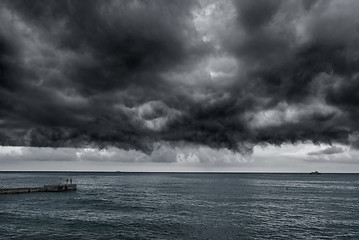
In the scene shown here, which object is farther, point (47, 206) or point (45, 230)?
point (47, 206)

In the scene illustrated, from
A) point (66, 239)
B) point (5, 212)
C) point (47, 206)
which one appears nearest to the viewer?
point (66, 239)

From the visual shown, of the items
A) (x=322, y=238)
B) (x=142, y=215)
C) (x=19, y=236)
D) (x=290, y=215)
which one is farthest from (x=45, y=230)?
(x=290, y=215)

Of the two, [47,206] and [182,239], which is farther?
[47,206]

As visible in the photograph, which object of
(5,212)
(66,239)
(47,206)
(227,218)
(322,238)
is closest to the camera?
(66,239)

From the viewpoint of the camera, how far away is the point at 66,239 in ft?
163

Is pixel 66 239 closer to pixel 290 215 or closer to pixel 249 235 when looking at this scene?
pixel 249 235

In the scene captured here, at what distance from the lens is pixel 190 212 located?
79062 mm

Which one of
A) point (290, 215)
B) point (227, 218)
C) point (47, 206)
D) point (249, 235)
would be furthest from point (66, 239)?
point (290, 215)

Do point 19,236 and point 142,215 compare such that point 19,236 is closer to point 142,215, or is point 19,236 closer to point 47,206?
point 142,215

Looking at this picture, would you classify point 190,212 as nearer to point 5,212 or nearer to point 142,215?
point 142,215

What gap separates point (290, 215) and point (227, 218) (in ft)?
61.4

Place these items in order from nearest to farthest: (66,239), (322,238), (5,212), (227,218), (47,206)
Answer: (66,239) < (322,238) < (227,218) < (5,212) < (47,206)

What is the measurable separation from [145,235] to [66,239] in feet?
45.2

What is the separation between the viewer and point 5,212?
75.8 meters
